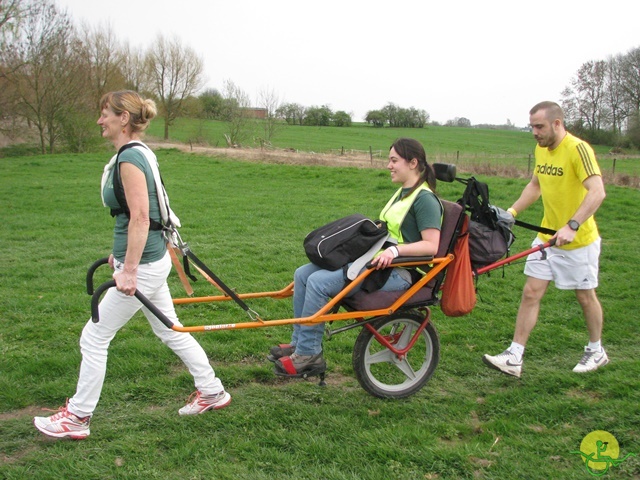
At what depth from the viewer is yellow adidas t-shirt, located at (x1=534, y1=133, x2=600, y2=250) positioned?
4117 millimetres

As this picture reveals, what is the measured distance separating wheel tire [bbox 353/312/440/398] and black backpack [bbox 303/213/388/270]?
55cm

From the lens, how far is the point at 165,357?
4.62 metres

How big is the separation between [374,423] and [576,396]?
150cm

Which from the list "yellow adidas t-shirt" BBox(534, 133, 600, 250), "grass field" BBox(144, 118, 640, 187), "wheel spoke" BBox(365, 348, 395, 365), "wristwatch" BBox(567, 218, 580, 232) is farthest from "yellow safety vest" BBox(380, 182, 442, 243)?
"grass field" BBox(144, 118, 640, 187)

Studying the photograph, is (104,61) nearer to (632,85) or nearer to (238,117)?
(238,117)

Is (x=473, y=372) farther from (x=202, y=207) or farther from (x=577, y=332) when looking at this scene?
(x=202, y=207)

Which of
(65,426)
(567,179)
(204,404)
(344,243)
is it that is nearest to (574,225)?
(567,179)

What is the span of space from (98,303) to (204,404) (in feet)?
3.29

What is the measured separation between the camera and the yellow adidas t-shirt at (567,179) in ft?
13.5

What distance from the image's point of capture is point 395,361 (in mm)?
4141

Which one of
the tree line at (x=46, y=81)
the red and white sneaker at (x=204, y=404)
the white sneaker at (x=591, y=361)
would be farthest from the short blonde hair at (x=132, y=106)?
the tree line at (x=46, y=81)

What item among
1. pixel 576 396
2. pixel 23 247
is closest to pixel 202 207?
pixel 23 247

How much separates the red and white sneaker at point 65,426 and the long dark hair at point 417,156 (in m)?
2.57

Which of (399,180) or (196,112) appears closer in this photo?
(399,180)
